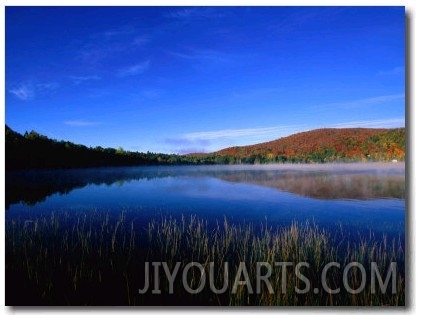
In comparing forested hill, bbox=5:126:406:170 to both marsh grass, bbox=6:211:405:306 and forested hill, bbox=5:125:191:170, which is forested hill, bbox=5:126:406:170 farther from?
marsh grass, bbox=6:211:405:306

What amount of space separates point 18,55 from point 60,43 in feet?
1.04

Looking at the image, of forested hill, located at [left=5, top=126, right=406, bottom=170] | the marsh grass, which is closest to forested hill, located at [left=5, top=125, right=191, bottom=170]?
forested hill, located at [left=5, top=126, right=406, bottom=170]

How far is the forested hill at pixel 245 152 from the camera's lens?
117 inches

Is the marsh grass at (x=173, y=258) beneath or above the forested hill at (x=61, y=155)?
beneath

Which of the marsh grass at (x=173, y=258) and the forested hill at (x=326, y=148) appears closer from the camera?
the marsh grass at (x=173, y=258)

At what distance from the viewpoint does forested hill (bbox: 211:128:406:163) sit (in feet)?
9.78

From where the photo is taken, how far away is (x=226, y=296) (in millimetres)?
2713

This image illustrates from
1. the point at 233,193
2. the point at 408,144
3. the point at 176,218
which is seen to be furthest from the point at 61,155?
the point at 408,144

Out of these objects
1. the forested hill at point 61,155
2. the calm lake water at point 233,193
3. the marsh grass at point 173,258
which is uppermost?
the forested hill at point 61,155

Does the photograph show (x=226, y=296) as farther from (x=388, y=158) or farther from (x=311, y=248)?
(x=388, y=158)

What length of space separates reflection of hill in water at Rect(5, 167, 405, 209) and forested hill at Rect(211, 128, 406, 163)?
12cm

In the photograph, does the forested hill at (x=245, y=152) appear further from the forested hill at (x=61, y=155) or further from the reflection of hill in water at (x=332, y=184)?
the reflection of hill in water at (x=332, y=184)

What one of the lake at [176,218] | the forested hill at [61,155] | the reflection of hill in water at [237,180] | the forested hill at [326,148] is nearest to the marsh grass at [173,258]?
the lake at [176,218]

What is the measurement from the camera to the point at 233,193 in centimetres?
321
